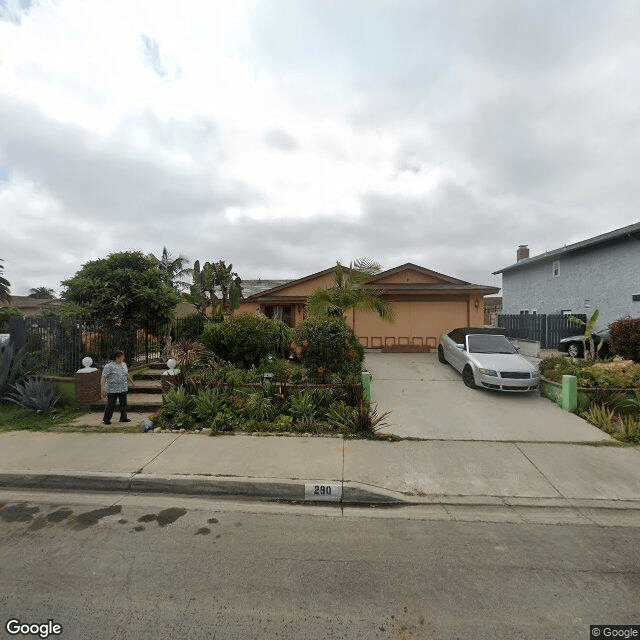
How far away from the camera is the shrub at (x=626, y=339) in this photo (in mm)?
9367

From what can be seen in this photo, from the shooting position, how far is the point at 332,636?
2309 millimetres

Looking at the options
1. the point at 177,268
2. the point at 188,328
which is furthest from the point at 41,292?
the point at 188,328

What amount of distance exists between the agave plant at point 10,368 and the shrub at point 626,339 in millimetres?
15579

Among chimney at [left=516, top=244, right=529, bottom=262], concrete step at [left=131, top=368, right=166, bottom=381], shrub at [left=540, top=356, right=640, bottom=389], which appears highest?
chimney at [left=516, top=244, right=529, bottom=262]

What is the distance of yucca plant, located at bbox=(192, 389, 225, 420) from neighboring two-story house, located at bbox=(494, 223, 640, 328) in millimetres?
17385

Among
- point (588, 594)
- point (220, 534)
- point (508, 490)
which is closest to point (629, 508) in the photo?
point (508, 490)

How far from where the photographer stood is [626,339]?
31.4ft

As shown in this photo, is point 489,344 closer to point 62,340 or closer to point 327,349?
point 327,349

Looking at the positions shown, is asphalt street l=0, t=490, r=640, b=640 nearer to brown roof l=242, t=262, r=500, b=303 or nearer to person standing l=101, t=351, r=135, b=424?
person standing l=101, t=351, r=135, b=424

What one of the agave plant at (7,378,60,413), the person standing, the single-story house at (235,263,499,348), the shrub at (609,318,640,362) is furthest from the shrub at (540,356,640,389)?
the agave plant at (7,378,60,413)

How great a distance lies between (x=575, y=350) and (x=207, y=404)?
1451cm

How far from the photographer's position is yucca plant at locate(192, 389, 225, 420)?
652 cm

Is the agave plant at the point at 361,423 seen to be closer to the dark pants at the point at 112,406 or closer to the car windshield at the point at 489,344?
the dark pants at the point at 112,406

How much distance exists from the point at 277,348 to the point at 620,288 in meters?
16.3
